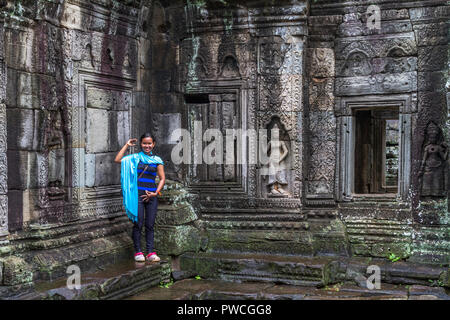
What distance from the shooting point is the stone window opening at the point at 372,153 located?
33.4 feet

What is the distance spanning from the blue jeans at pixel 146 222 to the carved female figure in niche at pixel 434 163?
3.43m

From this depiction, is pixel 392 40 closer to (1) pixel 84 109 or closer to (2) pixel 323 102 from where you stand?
(2) pixel 323 102

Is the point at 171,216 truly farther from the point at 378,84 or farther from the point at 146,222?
the point at 378,84

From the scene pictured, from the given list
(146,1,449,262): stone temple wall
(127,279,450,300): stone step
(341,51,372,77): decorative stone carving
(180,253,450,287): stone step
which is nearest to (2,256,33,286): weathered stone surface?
(127,279,450,300): stone step

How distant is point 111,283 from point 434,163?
4210mm

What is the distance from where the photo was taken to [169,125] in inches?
316

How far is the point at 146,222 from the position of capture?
22.4ft

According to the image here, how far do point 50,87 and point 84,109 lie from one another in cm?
68

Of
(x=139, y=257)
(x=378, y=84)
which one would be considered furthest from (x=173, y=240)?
(x=378, y=84)

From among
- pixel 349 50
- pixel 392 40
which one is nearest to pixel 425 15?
pixel 392 40

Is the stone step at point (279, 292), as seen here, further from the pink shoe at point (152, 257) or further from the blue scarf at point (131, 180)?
the blue scarf at point (131, 180)

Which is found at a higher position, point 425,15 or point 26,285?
point 425,15

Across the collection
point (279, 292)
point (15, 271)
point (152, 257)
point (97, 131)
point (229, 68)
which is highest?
point (229, 68)

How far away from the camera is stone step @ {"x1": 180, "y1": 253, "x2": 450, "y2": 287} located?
22.0 feet
